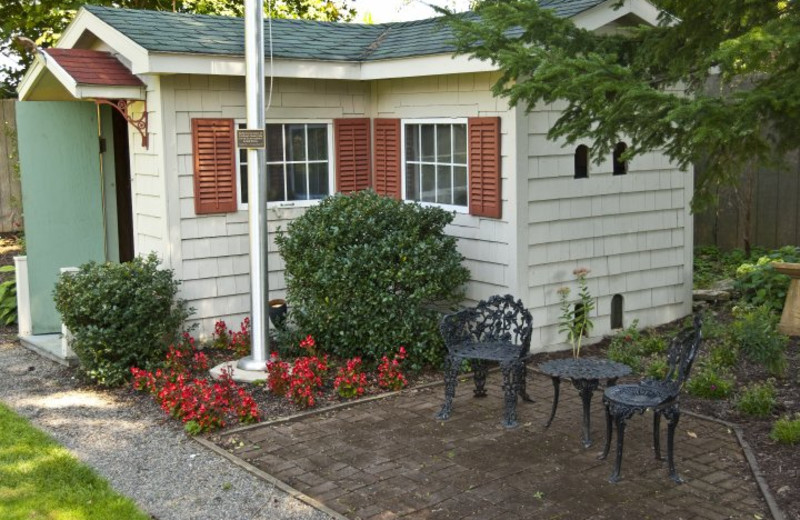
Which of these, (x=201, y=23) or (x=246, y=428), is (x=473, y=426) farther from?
(x=201, y=23)

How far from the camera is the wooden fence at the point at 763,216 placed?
11.9 metres

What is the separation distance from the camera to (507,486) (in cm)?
540

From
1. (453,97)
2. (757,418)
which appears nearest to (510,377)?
(757,418)

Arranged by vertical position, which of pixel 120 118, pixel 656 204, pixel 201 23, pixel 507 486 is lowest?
pixel 507 486

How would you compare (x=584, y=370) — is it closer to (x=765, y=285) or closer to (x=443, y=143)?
(x=443, y=143)

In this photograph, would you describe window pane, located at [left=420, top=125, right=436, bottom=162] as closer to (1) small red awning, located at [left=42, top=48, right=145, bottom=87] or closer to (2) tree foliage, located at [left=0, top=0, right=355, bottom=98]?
(1) small red awning, located at [left=42, top=48, right=145, bottom=87]

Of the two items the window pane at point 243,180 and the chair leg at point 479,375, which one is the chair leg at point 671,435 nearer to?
the chair leg at point 479,375

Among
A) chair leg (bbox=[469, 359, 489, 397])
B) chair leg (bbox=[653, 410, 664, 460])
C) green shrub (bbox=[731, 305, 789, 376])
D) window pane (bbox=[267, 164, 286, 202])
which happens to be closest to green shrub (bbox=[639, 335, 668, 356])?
green shrub (bbox=[731, 305, 789, 376])

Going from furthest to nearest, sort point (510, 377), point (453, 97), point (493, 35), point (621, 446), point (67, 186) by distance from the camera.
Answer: point (67, 186) → point (453, 97) → point (510, 377) → point (493, 35) → point (621, 446)

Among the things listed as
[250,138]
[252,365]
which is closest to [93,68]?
[250,138]

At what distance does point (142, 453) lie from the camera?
20.2ft

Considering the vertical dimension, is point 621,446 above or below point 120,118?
below

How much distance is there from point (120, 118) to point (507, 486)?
661 cm

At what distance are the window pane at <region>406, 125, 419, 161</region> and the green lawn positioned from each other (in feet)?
14.7
